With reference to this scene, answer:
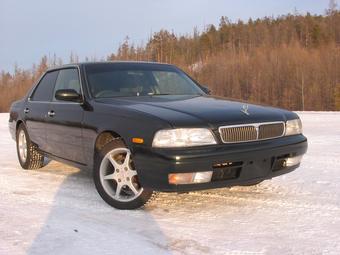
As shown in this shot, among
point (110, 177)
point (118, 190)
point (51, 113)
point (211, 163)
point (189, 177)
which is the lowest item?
point (118, 190)

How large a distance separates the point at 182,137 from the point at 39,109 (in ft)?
9.35

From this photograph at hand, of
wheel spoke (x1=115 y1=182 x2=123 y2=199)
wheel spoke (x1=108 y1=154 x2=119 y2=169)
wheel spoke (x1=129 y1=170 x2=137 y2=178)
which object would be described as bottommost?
wheel spoke (x1=115 y1=182 x2=123 y2=199)

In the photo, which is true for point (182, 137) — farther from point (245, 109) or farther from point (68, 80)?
point (68, 80)

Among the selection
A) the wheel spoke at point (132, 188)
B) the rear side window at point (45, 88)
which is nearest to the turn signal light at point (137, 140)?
the wheel spoke at point (132, 188)

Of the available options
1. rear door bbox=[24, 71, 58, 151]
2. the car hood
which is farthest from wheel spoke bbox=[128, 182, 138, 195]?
rear door bbox=[24, 71, 58, 151]

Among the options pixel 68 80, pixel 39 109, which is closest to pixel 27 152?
pixel 39 109

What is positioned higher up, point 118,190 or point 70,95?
point 70,95

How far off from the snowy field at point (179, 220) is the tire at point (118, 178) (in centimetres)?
11

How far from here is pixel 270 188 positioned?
4980 mm

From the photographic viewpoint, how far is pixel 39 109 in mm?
5820

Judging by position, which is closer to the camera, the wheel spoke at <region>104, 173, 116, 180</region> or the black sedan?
the black sedan

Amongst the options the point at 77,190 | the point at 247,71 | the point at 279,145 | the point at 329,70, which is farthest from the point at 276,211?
the point at 247,71

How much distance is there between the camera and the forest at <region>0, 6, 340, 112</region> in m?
51.0

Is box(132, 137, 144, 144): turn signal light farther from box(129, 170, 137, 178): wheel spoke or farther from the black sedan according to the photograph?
box(129, 170, 137, 178): wheel spoke
